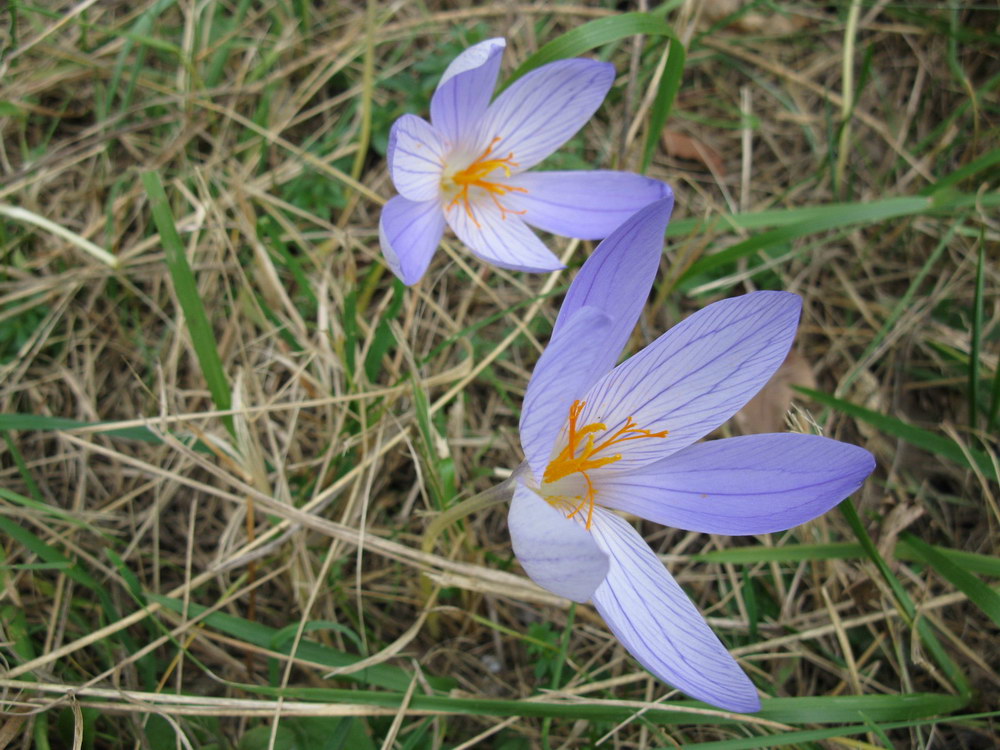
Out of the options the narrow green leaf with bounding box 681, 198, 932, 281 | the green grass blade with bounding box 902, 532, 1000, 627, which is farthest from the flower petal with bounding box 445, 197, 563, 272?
the green grass blade with bounding box 902, 532, 1000, 627

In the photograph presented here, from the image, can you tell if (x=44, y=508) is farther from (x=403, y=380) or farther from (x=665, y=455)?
(x=665, y=455)

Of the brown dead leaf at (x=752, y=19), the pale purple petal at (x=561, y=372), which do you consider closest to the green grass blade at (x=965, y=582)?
the pale purple petal at (x=561, y=372)

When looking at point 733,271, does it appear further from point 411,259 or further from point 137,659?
point 137,659

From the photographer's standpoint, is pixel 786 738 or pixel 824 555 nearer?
pixel 786 738

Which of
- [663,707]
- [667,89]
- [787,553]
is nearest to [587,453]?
[663,707]

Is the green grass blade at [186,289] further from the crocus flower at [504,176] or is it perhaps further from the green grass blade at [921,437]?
the green grass blade at [921,437]

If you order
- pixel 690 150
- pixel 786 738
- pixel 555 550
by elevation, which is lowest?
pixel 786 738
